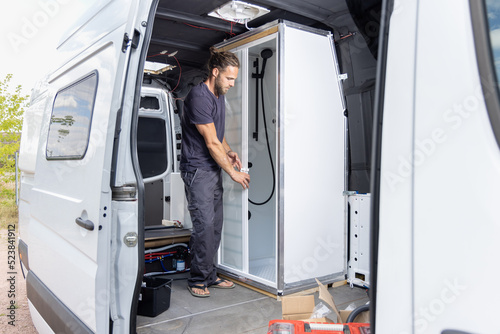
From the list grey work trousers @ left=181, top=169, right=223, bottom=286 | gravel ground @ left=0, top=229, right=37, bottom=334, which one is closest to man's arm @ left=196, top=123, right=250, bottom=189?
grey work trousers @ left=181, top=169, right=223, bottom=286

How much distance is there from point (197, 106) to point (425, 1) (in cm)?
229

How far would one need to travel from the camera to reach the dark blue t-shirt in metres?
2.99

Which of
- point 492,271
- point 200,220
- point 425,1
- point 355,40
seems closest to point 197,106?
point 200,220

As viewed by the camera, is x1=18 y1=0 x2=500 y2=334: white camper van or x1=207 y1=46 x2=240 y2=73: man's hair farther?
x1=207 y1=46 x2=240 y2=73: man's hair

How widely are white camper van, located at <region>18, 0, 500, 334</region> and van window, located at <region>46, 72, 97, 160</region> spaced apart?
0.06 feet

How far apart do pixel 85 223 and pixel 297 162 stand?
171 centimetres

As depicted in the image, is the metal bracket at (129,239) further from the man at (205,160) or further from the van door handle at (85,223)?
the man at (205,160)

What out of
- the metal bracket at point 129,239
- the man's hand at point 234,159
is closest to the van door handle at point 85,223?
the metal bracket at point 129,239

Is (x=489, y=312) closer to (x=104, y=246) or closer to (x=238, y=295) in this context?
(x=104, y=246)

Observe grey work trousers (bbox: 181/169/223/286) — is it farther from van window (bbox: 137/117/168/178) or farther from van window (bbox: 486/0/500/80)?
van window (bbox: 486/0/500/80)

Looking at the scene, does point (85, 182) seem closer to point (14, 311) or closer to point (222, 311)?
point (222, 311)

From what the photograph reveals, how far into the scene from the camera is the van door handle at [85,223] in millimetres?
1656

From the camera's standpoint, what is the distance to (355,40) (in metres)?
3.19

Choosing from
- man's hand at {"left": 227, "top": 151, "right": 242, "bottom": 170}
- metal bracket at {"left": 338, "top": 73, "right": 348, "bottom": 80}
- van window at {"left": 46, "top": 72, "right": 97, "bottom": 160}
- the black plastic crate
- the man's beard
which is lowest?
the black plastic crate
